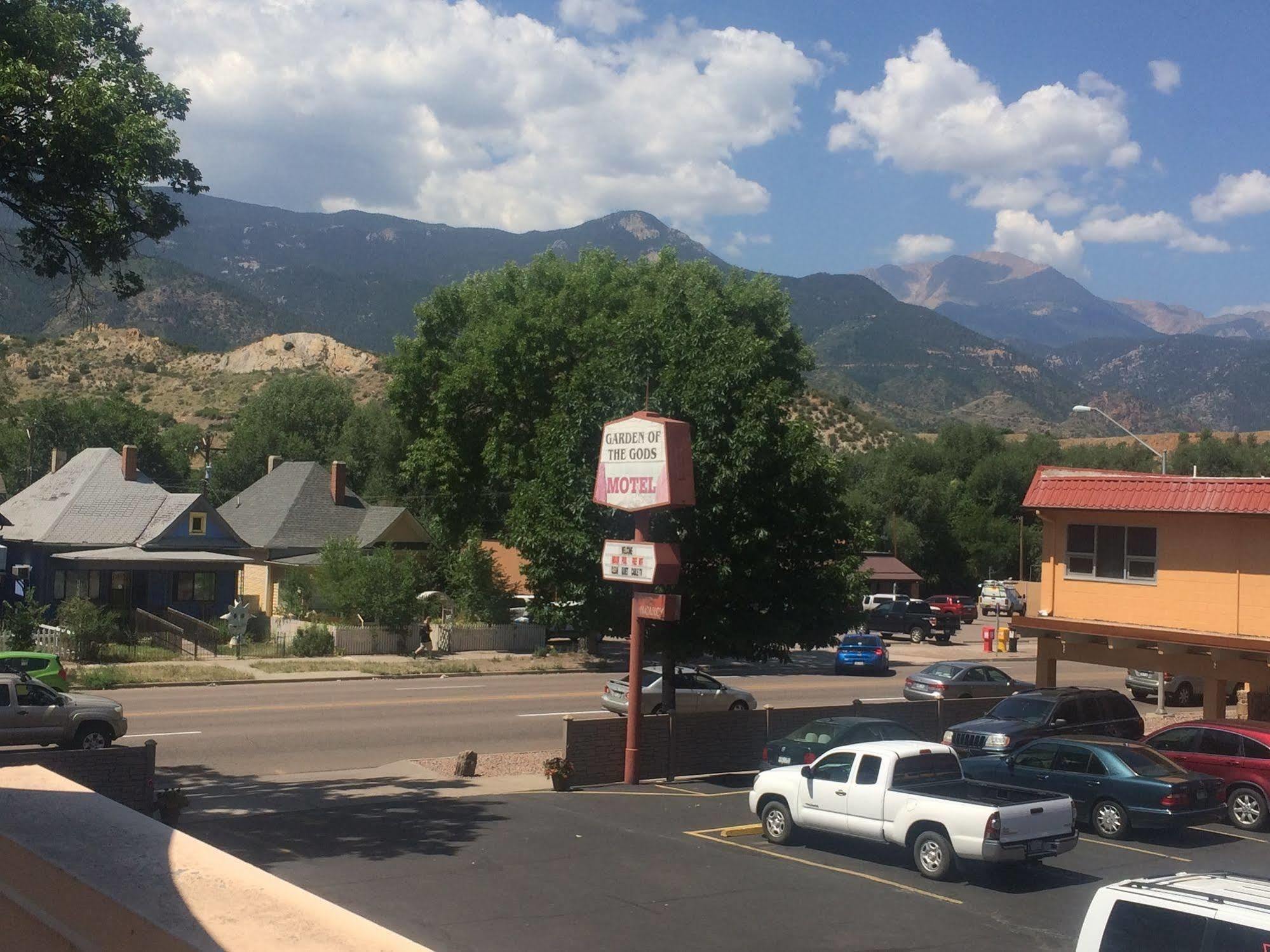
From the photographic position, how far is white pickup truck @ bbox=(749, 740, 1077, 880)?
13.6 metres

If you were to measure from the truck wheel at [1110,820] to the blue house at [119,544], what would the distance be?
35.8m

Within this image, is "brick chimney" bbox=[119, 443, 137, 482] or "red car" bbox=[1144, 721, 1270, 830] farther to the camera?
"brick chimney" bbox=[119, 443, 137, 482]

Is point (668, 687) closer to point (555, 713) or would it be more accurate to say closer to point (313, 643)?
point (555, 713)

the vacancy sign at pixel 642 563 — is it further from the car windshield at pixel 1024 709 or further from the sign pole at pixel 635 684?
the car windshield at pixel 1024 709

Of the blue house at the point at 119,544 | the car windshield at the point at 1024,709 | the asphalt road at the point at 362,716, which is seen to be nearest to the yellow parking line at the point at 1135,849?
the car windshield at the point at 1024,709

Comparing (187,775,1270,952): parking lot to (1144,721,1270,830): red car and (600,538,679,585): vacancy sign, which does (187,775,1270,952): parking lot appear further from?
(600,538,679,585): vacancy sign

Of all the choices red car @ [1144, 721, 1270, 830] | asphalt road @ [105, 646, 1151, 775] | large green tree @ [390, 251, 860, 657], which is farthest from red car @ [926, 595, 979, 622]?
red car @ [1144, 721, 1270, 830]

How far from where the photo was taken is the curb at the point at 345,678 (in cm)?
3294

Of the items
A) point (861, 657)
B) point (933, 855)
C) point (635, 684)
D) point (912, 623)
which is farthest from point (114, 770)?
point (912, 623)

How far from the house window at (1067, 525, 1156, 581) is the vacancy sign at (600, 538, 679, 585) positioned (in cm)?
1019

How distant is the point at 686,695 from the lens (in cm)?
2858

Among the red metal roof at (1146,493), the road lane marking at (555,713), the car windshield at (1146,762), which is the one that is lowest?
the road lane marking at (555,713)

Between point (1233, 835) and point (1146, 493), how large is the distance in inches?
315

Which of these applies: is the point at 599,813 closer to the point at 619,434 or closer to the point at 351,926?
the point at 619,434
